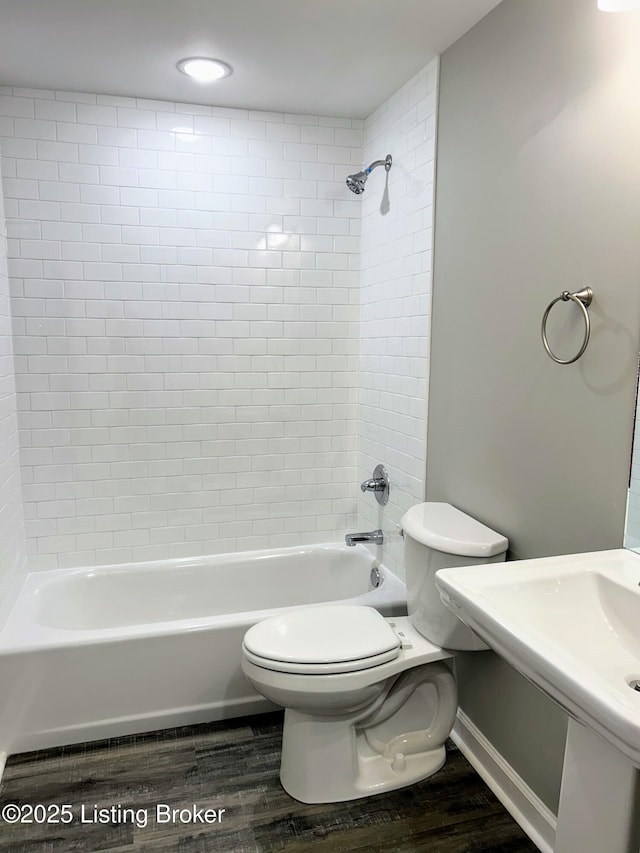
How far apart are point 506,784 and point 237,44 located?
2.69 metres

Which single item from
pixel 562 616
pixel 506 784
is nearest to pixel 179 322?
pixel 562 616

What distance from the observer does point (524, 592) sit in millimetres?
1410

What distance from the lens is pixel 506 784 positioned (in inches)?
80.4

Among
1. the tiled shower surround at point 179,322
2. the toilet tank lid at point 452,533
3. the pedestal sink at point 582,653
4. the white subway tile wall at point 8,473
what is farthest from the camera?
the tiled shower surround at point 179,322

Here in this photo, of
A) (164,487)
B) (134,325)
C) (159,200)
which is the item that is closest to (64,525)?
(164,487)

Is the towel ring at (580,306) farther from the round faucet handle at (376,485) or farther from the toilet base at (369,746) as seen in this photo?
the round faucet handle at (376,485)

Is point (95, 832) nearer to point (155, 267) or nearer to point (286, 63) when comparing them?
point (155, 267)

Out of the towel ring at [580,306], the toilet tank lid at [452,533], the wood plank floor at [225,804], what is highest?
the towel ring at [580,306]

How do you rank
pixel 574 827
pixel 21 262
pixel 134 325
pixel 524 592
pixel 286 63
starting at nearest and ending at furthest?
1. pixel 574 827
2. pixel 524 592
3. pixel 286 63
4. pixel 21 262
5. pixel 134 325

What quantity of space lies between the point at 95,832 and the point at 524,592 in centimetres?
154

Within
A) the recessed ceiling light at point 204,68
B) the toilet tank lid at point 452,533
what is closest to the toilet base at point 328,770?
the toilet tank lid at point 452,533

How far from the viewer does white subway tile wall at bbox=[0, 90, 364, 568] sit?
107 inches

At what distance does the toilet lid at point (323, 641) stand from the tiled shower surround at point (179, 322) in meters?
0.76

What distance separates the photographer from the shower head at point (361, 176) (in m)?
2.73
